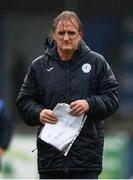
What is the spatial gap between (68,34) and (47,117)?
19.9 inches

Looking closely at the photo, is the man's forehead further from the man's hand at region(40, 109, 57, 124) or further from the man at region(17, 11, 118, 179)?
the man's hand at region(40, 109, 57, 124)

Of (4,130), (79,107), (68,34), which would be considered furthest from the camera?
(4,130)

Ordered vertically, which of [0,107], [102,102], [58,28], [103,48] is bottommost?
[103,48]

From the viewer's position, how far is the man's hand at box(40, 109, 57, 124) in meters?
5.19

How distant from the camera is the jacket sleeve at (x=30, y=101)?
5262 mm

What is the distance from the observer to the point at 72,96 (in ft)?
17.1

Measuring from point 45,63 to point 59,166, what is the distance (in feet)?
2.09

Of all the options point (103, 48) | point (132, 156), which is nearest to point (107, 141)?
point (132, 156)

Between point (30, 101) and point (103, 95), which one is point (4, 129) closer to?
point (30, 101)

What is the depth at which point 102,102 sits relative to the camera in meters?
5.21

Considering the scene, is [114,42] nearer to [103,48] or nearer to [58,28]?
[103,48]

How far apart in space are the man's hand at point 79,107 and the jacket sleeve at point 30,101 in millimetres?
220

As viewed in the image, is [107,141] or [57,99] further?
[107,141]

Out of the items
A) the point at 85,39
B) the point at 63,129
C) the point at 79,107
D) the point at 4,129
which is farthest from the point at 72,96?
the point at 85,39
